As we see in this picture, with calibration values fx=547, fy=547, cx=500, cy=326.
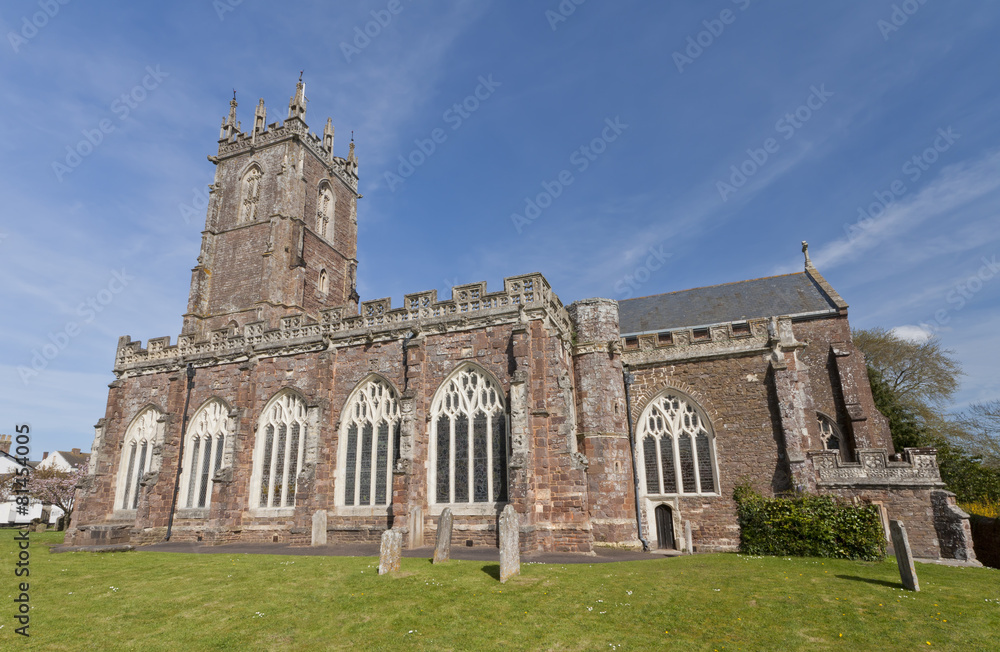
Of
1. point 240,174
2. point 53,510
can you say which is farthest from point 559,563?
point 53,510

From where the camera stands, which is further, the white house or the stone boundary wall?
the white house

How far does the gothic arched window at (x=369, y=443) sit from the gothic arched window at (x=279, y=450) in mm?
1755

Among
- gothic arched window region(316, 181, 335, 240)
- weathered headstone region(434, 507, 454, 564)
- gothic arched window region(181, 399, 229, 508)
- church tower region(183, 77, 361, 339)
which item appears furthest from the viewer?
gothic arched window region(316, 181, 335, 240)

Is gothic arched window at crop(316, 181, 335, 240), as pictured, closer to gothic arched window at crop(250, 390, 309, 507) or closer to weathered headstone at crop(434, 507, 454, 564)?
gothic arched window at crop(250, 390, 309, 507)

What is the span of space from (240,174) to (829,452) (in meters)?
32.0

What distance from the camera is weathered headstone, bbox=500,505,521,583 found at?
1116cm

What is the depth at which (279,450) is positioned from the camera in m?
20.9

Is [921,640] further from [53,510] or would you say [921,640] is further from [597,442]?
[53,510]

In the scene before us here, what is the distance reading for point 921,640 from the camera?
777 centimetres

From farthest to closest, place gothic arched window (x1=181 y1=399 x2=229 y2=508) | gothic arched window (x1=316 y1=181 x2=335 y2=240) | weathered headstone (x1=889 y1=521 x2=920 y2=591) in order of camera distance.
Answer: gothic arched window (x1=316 y1=181 x2=335 y2=240) → gothic arched window (x1=181 y1=399 x2=229 y2=508) → weathered headstone (x1=889 y1=521 x2=920 y2=591)

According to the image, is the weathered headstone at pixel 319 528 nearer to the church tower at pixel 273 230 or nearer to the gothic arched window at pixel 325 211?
the church tower at pixel 273 230

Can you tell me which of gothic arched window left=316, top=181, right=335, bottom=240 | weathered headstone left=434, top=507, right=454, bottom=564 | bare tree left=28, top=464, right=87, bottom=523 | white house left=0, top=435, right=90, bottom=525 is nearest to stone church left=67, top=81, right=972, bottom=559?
weathered headstone left=434, top=507, right=454, bottom=564

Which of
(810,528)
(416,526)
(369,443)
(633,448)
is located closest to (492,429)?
(416,526)

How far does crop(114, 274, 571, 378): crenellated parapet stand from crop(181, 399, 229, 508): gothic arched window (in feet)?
7.17
